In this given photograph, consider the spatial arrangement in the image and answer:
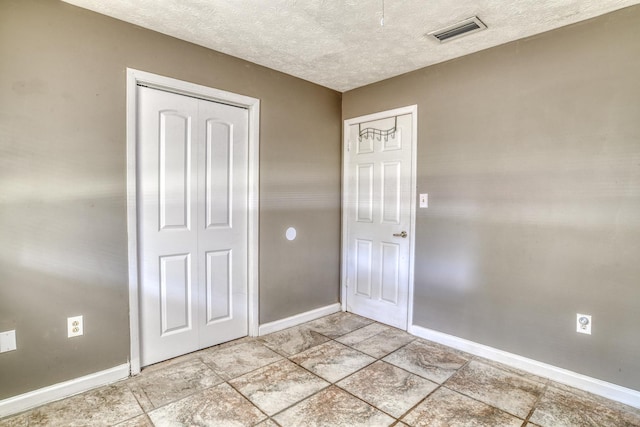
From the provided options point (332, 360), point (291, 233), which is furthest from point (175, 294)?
point (332, 360)

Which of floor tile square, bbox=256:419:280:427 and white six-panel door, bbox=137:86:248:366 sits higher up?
white six-panel door, bbox=137:86:248:366

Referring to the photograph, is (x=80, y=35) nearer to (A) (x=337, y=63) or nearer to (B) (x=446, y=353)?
(A) (x=337, y=63)

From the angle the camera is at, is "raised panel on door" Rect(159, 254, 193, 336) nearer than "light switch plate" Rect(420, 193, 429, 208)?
Yes

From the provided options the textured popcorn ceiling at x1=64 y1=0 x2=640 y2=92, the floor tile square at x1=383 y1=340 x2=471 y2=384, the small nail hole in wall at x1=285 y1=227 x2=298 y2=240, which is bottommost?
the floor tile square at x1=383 y1=340 x2=471 y2=384

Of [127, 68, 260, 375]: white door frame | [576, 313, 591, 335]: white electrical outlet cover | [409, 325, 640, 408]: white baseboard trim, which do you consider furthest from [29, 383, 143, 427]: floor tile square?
[576, 313, 591, 335]: white electrical outlet cover

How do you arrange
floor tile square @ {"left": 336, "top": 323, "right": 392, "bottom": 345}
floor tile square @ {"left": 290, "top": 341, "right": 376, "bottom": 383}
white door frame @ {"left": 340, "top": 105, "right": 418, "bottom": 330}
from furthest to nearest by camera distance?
Result: white door frame @ {"left": 340, "top": 105, "right": 418, "bottom": 330}, floor tile square @ {"left": 336, "top": 323, "right": 392, "bottom": 345}, floor tile square @ {"left": 290, "top": 341, "right": 376, "bottom": 383}

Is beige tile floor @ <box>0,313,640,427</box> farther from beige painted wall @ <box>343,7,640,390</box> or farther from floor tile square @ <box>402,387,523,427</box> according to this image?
beige painted wall @ <box>343,7,640,390</box>

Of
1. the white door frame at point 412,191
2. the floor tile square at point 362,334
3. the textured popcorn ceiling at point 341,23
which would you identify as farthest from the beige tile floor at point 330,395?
the textured popcorn ceiling at point 341,23

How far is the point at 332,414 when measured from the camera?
195cm

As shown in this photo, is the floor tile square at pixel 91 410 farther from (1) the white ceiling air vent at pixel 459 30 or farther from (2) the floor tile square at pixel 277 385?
(1) the white ceiling air vent at pixel 459 30

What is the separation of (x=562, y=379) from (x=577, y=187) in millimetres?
1321

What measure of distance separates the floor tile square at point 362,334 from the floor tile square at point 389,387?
19.1 inches

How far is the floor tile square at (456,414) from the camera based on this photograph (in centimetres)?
188

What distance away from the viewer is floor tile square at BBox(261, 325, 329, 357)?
2.79m
